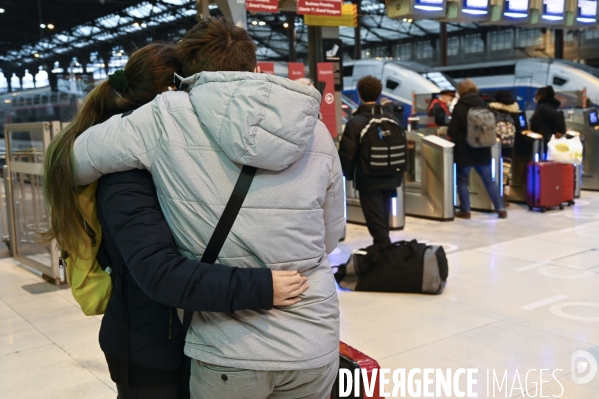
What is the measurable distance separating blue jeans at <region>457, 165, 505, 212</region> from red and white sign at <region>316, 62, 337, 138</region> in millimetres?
1739

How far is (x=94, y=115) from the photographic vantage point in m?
1.61

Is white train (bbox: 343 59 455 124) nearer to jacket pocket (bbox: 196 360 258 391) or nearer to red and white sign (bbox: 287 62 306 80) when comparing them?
red and white sign (bbox: 287 62 306 80)

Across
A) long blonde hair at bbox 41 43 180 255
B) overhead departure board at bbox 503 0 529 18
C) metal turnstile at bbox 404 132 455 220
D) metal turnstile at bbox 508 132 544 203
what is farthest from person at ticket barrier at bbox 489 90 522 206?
long blonde hair at bbox 41 43 180 255

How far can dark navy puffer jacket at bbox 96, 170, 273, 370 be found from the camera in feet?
4.40

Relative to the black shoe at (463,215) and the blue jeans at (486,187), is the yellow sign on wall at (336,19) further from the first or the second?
the black shoe at (463,215)

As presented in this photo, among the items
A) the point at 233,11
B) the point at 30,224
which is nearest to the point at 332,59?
the point at 233,11

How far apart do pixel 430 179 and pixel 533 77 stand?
48.2ft

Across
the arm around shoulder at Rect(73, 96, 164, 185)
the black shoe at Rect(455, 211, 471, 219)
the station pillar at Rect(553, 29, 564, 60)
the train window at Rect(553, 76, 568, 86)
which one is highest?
the station pillar at Rect(553, 29, 564, 60)

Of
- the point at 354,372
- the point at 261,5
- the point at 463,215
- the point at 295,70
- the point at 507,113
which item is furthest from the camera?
the point at 507,113

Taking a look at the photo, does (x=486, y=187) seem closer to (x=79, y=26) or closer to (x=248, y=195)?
(x=248, y=195)

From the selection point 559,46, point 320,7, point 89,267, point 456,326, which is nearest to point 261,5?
point 320,7

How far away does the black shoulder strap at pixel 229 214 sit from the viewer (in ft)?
4.40

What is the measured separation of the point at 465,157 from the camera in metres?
7.86

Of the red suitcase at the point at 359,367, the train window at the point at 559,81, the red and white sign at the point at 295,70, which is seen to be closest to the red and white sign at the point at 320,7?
the red and white sign at the point at 295,70
